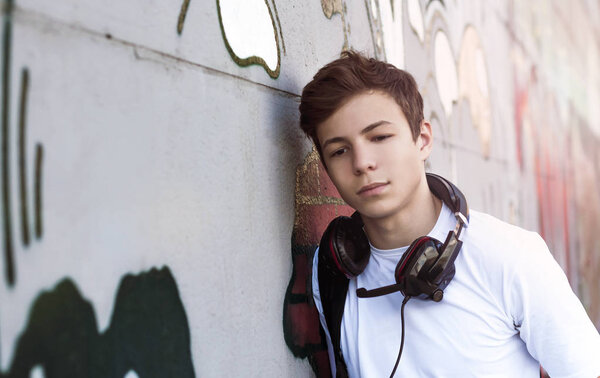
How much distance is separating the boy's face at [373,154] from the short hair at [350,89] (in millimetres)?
23

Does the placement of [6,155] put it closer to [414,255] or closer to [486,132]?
[414,255]

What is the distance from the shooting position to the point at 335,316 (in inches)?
74.4

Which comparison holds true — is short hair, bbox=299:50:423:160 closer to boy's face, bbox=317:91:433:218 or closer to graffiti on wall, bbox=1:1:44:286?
boy's face, bbox=317:91:433:218

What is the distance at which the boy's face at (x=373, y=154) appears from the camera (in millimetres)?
1756

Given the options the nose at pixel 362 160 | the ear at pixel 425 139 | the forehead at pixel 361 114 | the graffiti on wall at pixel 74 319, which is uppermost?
the forehead at pixel 361 114

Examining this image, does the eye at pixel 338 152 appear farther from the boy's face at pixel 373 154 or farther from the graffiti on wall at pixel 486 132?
the graffiti on wall at pixel 486 132

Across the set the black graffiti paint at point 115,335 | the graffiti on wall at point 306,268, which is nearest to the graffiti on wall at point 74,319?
the black graffiti paint at point 115,335

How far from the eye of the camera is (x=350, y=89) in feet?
5.98

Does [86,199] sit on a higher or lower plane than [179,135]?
lower

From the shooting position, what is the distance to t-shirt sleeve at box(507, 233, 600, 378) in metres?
1.57

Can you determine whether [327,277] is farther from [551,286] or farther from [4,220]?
[4,220]

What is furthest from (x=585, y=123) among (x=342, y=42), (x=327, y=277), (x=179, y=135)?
(x=179, y=135)

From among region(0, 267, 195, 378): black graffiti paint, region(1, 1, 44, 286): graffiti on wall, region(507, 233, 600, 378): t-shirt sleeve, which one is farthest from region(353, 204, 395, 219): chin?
region(1, 1, 44, 286): graffiti on wall

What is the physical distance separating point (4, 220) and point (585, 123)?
10684 millimetres
